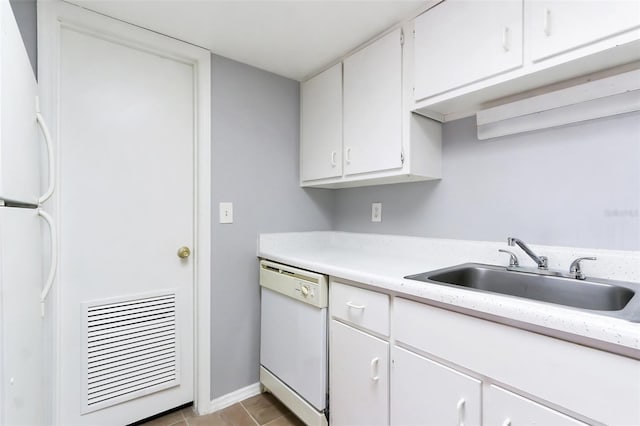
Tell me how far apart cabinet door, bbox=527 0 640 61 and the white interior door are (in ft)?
5.82

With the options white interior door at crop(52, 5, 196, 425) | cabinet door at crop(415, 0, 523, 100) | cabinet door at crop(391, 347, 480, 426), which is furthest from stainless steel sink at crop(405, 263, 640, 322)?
white interior door at crop(52, 5, 196, 425)

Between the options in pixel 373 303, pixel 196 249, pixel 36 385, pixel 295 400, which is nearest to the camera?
pixel 36 385

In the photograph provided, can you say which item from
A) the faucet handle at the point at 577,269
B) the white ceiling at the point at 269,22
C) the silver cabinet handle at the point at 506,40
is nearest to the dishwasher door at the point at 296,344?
the faucet handle at the point at 577,269

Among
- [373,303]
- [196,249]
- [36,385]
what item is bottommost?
[36,385]

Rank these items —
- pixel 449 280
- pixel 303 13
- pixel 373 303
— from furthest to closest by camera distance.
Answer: pixel 303 13 → pixel 449 280 → pixel 373 303

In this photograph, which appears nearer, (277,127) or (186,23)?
(186,23)

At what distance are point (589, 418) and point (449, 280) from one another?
2.23ft

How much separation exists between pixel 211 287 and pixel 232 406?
762 millimetres

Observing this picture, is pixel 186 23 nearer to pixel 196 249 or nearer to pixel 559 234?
pixel 196 249

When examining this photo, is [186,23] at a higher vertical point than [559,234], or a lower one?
higher

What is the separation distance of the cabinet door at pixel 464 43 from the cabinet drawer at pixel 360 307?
0.98m

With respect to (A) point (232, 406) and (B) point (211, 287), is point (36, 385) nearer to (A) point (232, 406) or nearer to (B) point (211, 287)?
(B) point (211, 287)

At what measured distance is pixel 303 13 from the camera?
1.53 meters

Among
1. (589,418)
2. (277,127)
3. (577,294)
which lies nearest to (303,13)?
(277,127)
